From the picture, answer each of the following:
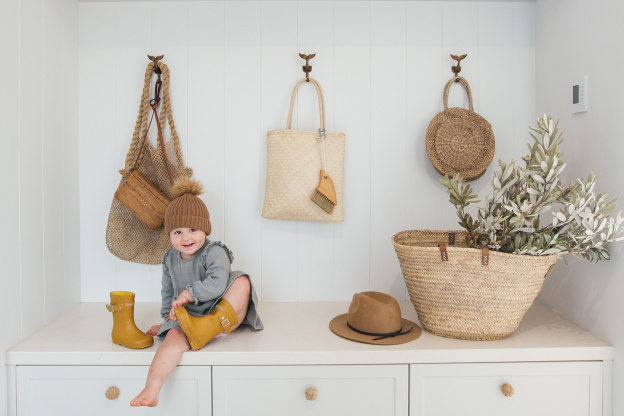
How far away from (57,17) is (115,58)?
0.80 ft

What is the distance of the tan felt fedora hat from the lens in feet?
4.89

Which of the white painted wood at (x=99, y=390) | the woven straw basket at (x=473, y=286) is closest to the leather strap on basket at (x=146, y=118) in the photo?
the white painted wood at (x=99, y=390)

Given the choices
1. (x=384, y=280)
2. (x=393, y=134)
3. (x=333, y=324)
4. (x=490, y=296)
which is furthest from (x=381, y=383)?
(x=393, y=134)

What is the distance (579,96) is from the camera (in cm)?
159

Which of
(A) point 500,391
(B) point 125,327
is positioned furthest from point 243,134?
(A) point 500,391

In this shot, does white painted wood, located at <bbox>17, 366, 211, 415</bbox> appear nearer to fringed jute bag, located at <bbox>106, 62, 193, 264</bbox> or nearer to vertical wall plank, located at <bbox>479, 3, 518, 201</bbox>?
fringed jute bag, located at <bbox>106, 62, 193, 264</bbox>

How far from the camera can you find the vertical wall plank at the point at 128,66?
1902mm

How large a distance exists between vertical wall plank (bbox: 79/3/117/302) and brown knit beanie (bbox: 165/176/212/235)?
47cm

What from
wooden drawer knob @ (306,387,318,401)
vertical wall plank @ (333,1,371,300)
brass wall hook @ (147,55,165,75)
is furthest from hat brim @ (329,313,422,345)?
brass wall hook @ (147,55,165,75)

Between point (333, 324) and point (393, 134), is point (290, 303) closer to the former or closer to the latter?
point (333, 324)

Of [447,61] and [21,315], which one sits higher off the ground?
[447,61]

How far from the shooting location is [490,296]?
144 cm

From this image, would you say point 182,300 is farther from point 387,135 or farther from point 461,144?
point 461,144

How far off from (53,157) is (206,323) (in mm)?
807
